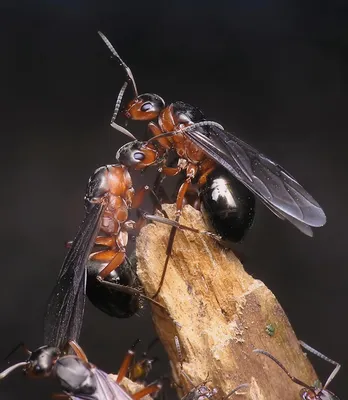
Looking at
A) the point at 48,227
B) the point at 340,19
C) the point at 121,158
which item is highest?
the point at 340,19

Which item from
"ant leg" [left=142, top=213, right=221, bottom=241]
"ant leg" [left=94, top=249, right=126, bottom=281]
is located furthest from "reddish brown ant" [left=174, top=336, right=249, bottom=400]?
"ant leg" [left=94, top=249, right=126, bottom=281]

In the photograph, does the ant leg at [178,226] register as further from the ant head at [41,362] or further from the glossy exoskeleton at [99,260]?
the ant head at [41,362]

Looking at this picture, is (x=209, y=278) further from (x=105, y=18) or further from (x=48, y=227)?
(x=105, y=18)

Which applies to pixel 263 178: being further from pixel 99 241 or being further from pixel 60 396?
pixel 60 396

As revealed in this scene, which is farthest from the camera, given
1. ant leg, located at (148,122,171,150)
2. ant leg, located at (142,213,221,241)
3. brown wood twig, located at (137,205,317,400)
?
ant leg, located at (148,122,171,150)

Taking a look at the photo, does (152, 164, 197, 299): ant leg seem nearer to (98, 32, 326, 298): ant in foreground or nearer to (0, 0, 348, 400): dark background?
(98, 32, 326, 298): ant in foreground

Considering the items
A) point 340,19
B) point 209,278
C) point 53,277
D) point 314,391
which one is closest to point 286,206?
point 209,278
